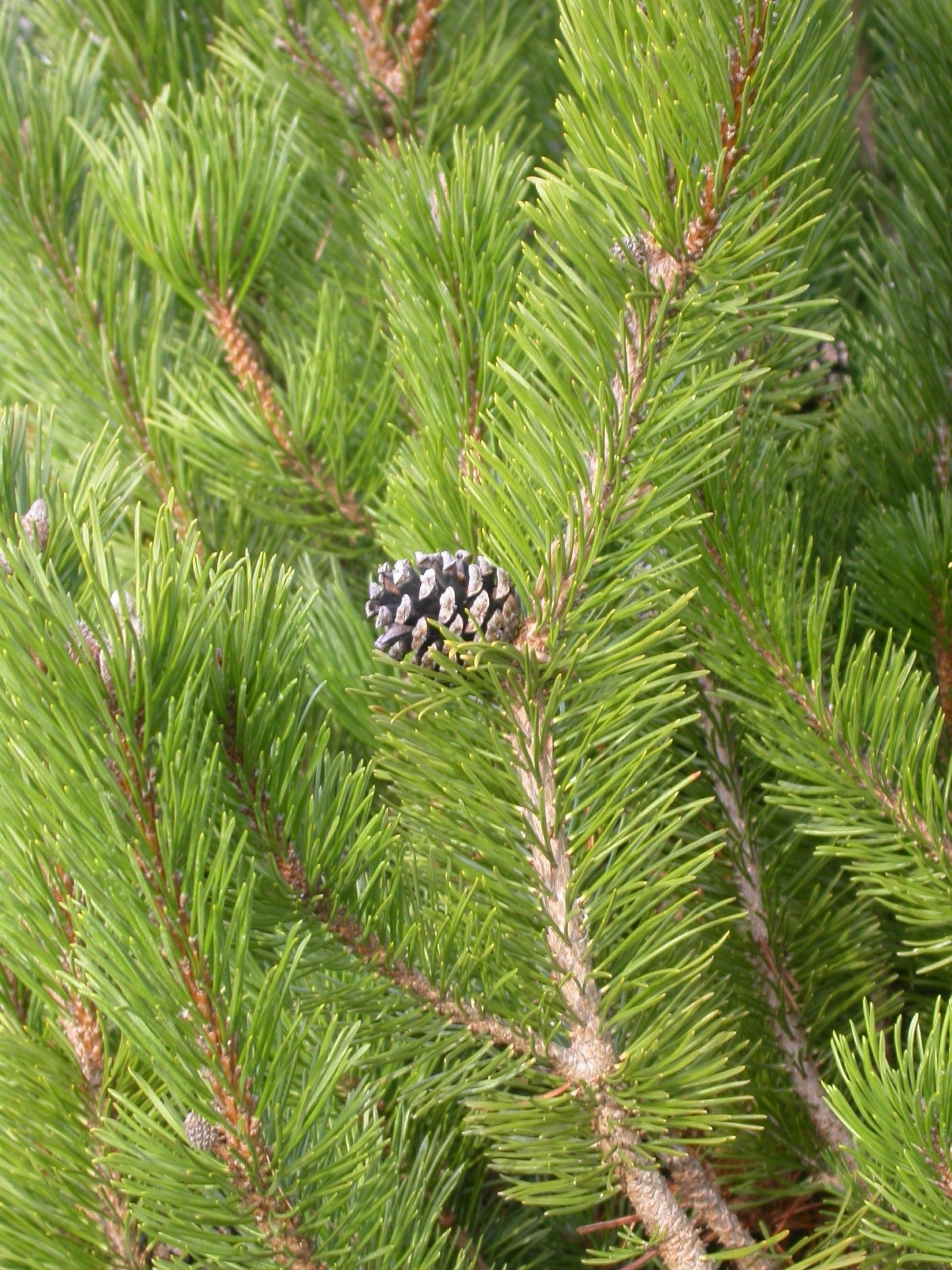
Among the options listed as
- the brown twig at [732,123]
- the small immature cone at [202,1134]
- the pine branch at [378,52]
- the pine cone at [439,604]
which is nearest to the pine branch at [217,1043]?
the small immature cone at [202,1134]

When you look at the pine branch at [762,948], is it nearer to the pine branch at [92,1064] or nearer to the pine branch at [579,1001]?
the pine branch at [579,1001]

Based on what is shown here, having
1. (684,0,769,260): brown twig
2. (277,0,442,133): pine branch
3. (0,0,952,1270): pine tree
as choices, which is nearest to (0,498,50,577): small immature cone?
(0,0,952,1270): pine tree

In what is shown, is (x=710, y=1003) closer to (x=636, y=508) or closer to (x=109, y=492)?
(x=636, y=508)

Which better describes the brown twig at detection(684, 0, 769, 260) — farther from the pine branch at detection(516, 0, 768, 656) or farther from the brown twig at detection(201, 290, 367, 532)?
the brown twig at detection(201, 290, 367, 532)

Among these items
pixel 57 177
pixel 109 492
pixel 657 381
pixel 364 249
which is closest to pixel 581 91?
pixel 657 381

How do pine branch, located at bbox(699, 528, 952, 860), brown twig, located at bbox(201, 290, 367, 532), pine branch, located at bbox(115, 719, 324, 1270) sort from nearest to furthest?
pine branch, located at bbox(115, 719, 324, 1270) → pine branch, located at bbox(699, 528, 952, 860) → brown twig, located at bbox(201, 290, 367, 532)

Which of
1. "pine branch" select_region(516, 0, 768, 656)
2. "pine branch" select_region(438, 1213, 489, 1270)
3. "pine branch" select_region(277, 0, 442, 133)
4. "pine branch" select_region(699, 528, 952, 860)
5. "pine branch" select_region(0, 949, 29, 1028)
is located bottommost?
"pine branch" select_region(438, 1213, 489, 1270)

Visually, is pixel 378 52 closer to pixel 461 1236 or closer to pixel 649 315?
pixel 649 315

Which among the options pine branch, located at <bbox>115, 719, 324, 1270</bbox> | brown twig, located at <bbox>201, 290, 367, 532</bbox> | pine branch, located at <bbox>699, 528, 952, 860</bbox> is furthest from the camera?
brown twig, located at <bbox>201, 290, 367, 532</bbox>

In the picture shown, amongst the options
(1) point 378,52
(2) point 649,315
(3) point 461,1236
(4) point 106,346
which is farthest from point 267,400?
(3) point 461,1236
